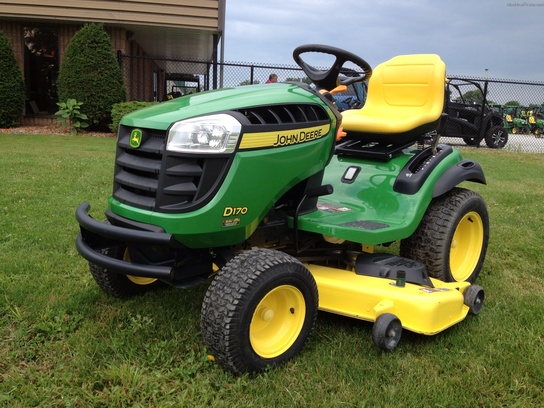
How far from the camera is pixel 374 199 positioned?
315 centimetres

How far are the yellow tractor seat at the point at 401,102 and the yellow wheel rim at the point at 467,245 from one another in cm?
70

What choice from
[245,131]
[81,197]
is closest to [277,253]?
[245,131]

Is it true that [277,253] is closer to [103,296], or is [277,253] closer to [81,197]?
[103,296]

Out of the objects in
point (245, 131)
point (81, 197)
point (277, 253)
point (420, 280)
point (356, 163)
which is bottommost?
point (81, 197)

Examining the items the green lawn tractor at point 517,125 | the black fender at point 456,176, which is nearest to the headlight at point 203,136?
the black fender at point 456,176

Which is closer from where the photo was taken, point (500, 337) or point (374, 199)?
point (500, 337)

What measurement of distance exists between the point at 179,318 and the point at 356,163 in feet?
5.02

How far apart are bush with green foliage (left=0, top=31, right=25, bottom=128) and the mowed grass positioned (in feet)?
28.4

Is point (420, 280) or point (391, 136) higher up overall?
point (391, 136)

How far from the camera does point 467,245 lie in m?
3.60

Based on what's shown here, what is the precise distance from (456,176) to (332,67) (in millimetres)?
1102

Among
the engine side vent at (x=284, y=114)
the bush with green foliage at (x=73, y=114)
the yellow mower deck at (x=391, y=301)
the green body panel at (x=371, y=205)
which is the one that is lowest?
the bush with green foliage at (x=73, y=114)

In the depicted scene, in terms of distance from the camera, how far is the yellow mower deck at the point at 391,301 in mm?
2502

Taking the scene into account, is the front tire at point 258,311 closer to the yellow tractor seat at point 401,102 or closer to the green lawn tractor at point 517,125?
the yellow tractor seat at point 401,102
